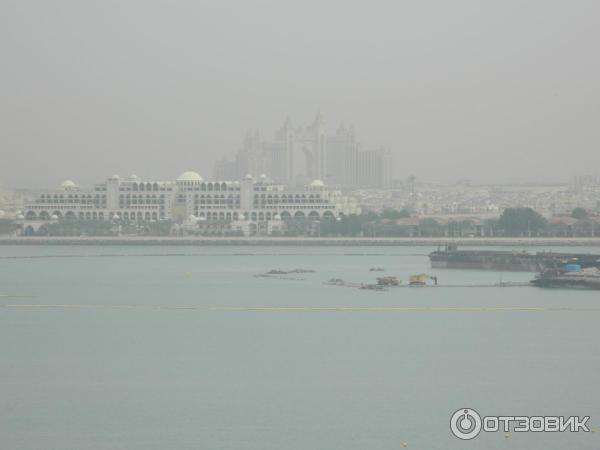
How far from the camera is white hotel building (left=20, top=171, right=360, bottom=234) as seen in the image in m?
134

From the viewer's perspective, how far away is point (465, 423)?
23.0 meters

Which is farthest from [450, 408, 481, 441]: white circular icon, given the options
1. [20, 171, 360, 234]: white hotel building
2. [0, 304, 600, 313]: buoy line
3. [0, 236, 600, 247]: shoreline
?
[20, 171, 360, 234]: white hotel building

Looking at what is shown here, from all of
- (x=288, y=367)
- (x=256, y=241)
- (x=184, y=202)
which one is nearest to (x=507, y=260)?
(x=288, y=367)

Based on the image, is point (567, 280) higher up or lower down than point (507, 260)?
lower down

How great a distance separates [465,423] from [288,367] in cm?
651

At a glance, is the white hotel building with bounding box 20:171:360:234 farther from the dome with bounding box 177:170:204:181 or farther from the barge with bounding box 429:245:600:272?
the barge with bounding box 429:245:600:272

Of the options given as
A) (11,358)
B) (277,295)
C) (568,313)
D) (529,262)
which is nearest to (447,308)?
(568,313)

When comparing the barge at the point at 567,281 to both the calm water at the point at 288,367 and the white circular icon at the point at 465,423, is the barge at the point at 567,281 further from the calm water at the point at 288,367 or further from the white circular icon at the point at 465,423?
the white circular icon at the point at 465,423

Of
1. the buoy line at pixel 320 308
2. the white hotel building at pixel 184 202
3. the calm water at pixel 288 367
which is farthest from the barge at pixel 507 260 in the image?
the white hotel building at pixel 184 202

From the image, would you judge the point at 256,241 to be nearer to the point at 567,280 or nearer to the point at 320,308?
the point at 567,280

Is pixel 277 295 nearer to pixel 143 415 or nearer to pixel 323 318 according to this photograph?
pixel 323 318

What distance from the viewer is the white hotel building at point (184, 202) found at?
13375 centimetres

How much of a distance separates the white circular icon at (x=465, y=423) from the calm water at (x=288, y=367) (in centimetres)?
14

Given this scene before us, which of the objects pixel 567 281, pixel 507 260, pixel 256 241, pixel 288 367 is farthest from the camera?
pixel 256 241
